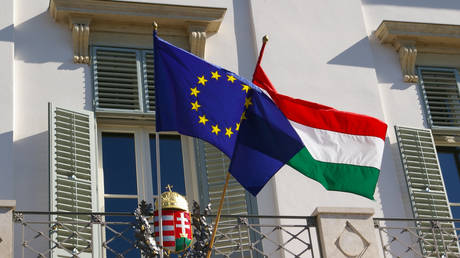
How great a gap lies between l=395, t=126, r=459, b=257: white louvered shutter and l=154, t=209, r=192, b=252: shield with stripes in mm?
3386

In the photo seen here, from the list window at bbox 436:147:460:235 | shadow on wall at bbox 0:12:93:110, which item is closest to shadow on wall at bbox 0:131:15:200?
shadow on wall at bbox 0:12:93:110

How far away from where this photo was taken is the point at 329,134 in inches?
403

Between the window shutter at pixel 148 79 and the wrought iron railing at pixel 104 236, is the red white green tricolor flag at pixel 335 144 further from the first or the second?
the window shutter at pixel 148 79

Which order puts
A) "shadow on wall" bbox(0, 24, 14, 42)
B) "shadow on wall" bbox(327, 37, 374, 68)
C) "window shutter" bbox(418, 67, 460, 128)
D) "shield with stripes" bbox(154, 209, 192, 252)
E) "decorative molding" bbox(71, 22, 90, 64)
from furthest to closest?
1. "window shutter" bbox(418, 67, 460, 128)
2. "shadow on wall" bbox(327, 37, 374, 68)
3. "decorative molding" bbox(71, 22, 90, 64)
4. "shadow on wall" bbox(0, 24, 14, 42)
5. "shield with stripes" bbox(154, 209, 192, 252)

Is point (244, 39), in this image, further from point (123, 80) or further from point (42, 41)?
point (42, 41)

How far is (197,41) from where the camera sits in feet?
40.8

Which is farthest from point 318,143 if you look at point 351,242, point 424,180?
point 424,180

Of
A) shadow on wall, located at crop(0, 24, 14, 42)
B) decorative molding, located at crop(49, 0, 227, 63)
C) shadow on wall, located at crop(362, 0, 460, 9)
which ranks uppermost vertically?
shadow on wall, located at crop(362, 0, 460, 9)

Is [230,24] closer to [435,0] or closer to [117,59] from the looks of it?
[117,59]

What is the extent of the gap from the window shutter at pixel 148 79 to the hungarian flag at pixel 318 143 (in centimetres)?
214

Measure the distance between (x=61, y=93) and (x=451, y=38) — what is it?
4960 millimetres

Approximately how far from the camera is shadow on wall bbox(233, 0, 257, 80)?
41.1ft

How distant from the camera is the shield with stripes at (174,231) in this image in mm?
9578

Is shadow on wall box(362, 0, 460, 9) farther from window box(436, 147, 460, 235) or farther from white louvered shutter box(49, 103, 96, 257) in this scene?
white louvered shutter box(49, 103, 96, 257)
